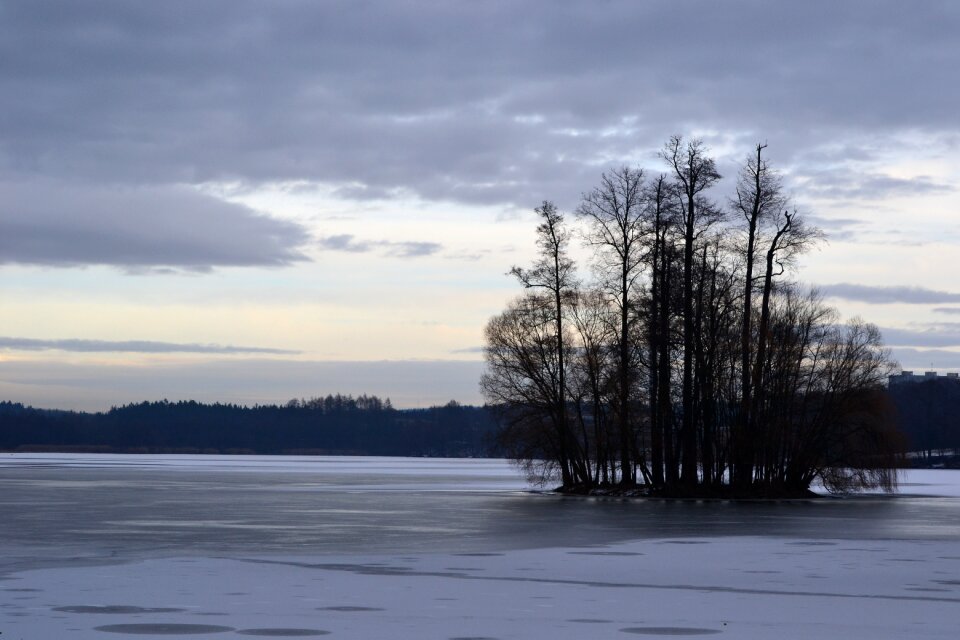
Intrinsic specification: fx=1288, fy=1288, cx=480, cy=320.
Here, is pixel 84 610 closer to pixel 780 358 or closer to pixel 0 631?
pixel 0 631

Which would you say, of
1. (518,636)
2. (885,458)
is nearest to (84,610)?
(518,636)

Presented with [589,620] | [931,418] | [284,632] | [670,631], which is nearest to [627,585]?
[589,620]

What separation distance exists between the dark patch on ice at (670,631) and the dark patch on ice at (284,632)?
3.30 m

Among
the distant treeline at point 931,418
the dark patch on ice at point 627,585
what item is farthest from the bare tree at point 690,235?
the distant treeline at point 931,418

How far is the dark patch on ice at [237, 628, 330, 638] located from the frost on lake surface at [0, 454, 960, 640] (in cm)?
3

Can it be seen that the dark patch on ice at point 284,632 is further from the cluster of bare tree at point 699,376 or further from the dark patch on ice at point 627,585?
the cluster of bare tree at point 699,376

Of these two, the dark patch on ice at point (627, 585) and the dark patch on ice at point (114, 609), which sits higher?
the dark patch on ice at point (627, 585)

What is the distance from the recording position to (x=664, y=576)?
65.5 feet

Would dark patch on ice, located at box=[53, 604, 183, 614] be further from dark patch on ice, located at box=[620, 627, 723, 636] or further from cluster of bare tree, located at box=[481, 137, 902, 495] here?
cluster of bare tree, located at box=[481, 137, 902, 495]

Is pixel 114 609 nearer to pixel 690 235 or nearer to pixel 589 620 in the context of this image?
pixel 589 620

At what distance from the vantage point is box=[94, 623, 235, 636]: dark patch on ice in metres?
13.5

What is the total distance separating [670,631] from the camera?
14.0 m

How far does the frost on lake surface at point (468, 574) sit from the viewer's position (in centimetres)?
1434

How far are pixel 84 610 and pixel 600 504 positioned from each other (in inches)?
1339
